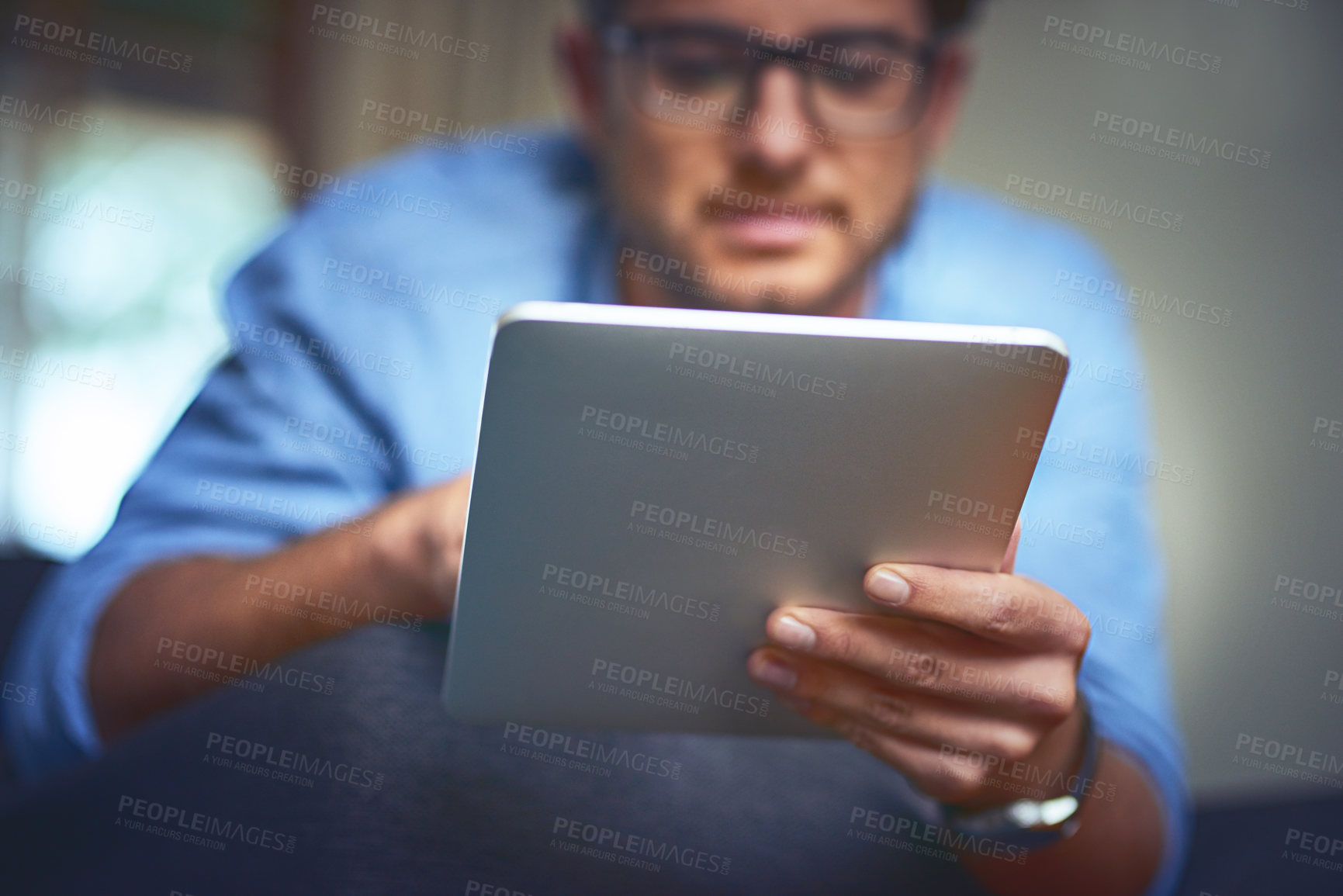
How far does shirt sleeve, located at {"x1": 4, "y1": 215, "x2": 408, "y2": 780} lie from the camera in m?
0.90

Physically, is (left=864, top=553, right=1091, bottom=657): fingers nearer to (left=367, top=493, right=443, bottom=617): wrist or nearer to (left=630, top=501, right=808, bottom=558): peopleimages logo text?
(left=630, top=501, right=808, bottom=558): peopleimages logo text

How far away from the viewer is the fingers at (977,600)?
1.90ft

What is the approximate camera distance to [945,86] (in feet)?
3.85

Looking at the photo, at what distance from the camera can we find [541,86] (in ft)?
6.87

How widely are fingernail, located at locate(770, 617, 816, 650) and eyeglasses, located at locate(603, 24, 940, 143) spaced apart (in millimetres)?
662

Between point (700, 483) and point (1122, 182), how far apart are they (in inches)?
57.9

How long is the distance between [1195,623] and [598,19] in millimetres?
1621

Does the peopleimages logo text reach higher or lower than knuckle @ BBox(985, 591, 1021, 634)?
higher

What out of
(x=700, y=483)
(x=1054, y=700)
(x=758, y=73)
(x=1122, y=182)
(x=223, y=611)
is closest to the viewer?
(x=700, y=483)

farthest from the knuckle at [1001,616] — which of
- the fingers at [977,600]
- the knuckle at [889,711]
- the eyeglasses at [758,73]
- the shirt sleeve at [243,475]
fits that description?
the eyeglasses at [758,73]

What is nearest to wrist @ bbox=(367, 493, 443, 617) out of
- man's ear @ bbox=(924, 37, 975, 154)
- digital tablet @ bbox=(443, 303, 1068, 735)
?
digital tablet @ bbox=(443, 303, 1068, 735)

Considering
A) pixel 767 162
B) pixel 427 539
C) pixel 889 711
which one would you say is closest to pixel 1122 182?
pixel 767 162

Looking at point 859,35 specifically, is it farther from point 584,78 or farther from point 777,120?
point 584,78

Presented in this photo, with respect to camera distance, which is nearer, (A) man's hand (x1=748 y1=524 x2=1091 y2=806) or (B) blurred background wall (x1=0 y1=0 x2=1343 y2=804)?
(A) man's hand (x1=748 y1=524 x2=1091 y2=806)
